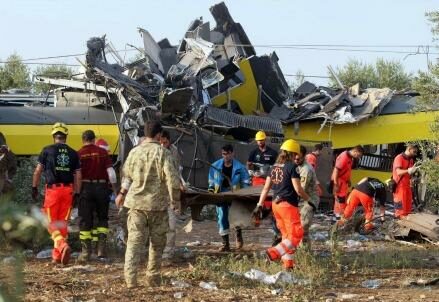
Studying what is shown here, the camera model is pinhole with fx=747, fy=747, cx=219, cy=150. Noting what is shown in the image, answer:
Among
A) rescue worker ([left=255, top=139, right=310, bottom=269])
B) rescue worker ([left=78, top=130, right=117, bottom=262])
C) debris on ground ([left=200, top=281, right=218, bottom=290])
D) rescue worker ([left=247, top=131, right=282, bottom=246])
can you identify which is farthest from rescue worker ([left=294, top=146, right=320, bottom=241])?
rescue worker ([left=78, top=130, right=117, bottom=262])

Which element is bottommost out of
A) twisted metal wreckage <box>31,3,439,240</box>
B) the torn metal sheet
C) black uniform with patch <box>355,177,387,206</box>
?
the torn metal sheet

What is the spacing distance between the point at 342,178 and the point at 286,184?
222 inches

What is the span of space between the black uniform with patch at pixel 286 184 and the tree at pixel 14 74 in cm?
3048

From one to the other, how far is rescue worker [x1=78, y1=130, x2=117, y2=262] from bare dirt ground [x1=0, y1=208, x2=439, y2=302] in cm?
38

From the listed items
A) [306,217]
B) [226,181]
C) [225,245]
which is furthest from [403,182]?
[306,217]

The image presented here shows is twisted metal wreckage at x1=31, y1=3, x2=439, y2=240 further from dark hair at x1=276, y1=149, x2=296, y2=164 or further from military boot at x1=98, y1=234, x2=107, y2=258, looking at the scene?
dark hair at x1=276, y1=149, x2=296, y2=164

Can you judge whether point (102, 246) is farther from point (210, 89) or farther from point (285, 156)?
point (210, 89)

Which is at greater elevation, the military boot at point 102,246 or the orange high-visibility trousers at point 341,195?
the orange high-visibility trousers at point 341,195

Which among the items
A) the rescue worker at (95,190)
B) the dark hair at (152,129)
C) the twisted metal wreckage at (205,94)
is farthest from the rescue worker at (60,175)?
the twisted metal wreckage at (205,94)

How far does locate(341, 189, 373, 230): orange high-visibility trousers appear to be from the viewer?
40.2 ft

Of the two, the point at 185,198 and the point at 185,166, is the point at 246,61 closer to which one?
Result: the point at 185,166

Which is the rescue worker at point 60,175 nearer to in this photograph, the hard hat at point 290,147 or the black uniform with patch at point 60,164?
the black uniform with patch at point 60,164

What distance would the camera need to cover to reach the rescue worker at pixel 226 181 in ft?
33.2

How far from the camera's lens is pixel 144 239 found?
7.16 metres
